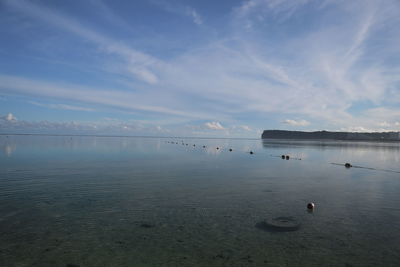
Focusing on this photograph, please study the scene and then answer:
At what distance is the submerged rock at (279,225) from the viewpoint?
15.0 metres

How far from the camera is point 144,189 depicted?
24.9 metres

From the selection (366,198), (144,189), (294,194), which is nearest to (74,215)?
(144,189)

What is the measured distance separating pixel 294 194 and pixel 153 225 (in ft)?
45.0

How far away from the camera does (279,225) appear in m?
15.3

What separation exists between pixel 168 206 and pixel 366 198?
1667cm

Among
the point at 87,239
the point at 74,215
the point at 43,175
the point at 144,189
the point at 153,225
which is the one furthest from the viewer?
the point at 43,175

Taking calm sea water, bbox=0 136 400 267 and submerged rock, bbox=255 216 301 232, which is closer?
A: calm sea water, bbox=0 136 400 267

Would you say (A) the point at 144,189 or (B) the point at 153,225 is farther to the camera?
(A) the point at 144,189

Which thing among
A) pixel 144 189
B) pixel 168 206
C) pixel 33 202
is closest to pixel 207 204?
pixel 168 206

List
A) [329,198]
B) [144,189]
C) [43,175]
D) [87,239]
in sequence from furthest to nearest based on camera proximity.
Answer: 1. [43,175]
2. [144,189]
3. [329,198]
4. [87,239]

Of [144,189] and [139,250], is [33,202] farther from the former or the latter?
[139,250]

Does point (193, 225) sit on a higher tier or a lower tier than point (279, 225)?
lower

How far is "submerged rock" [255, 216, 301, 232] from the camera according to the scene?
14992mm

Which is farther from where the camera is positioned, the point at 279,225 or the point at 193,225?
the point at 193,225
